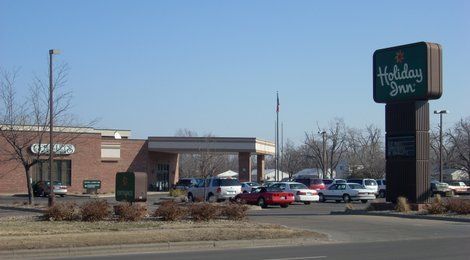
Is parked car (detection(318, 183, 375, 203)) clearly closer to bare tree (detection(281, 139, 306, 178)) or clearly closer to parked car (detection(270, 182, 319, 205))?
parked car (detection(270, 182, 319, 205))

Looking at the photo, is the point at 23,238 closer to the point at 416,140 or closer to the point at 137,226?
the point at 137,226

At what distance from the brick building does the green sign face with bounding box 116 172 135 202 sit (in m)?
25.5

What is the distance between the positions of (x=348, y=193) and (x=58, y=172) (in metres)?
27.1

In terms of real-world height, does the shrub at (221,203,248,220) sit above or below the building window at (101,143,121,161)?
below

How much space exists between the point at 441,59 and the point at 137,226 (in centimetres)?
1742

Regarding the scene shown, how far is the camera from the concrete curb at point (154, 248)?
15977 mm

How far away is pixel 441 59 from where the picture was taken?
31.8m

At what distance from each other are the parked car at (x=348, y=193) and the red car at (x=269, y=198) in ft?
29.0

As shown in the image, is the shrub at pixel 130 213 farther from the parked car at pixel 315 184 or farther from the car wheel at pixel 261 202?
the parked car at pixel 315 184

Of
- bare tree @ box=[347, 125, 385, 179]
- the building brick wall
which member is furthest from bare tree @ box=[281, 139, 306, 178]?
the building brick wall

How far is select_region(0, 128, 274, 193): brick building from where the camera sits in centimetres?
5843

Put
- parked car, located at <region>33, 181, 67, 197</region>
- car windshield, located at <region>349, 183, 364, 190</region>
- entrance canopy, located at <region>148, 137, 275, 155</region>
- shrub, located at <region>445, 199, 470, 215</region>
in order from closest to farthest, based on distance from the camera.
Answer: shrub, located at <region>445, 199, 470, 215</region>, car windshield, located at <region>349, 183, 364, 190</region>, parked car, located at <region>33, 181, 67, 197</region>, entrance canopy, located at <region>148, 137, 275, 155</region>

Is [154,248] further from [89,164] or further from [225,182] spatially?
[89,164]

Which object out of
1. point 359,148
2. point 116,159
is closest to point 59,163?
point 116,159
